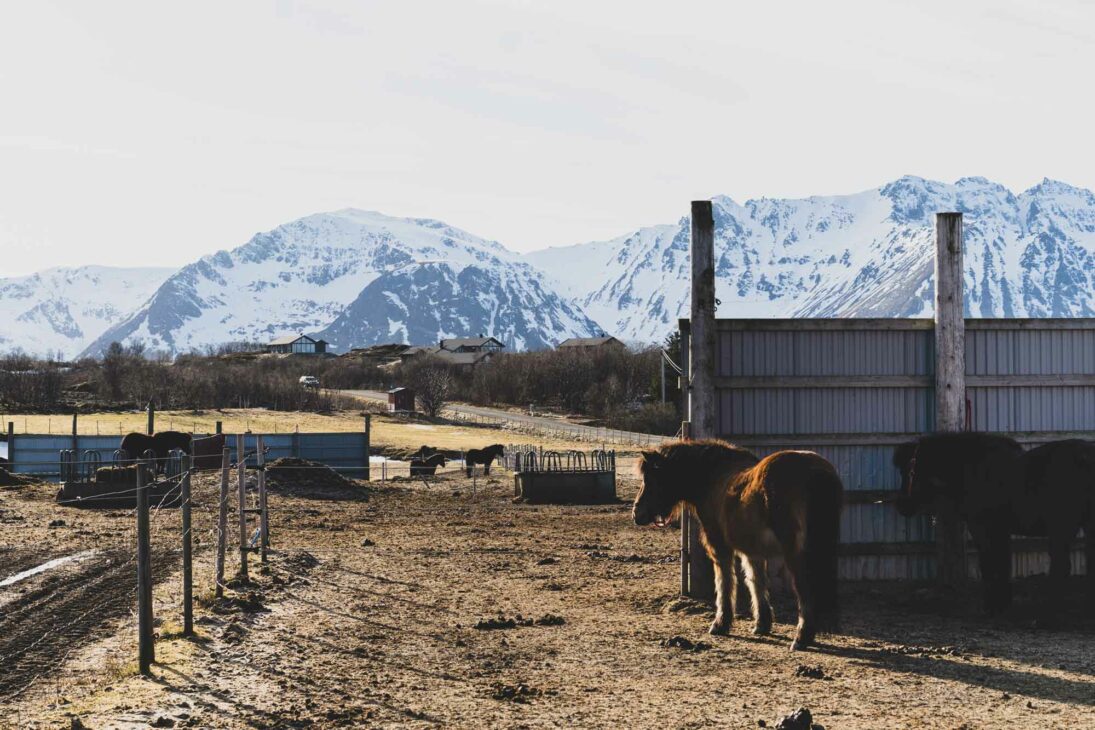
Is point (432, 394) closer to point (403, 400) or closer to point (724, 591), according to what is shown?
point (403, 400)

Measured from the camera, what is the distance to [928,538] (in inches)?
541

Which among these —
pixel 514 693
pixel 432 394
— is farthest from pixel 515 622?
pixel 432 394

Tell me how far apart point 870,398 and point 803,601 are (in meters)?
3.97

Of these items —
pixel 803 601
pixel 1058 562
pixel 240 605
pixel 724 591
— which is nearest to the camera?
pixel 803 601

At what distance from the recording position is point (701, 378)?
43.9 feet

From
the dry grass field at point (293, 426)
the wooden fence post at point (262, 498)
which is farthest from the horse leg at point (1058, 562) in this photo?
the dry grass field at point (293, 426)

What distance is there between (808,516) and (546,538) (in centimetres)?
1042

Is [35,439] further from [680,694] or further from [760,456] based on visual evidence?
[680,694]

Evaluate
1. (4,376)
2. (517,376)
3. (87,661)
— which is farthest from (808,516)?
(517,376)

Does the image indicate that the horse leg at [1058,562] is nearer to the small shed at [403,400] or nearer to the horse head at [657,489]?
the horse head at [657,489]

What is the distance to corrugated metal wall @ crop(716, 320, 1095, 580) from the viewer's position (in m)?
13.6

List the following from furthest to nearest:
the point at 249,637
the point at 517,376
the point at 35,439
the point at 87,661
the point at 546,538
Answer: the point at 517,376 → the point at 35,439 → the point at 546,538 → the point at 249,637 → the point at 87,661

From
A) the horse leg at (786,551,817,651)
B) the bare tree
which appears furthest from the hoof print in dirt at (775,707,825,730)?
the bare tree

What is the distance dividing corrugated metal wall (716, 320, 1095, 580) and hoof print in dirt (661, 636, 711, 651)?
3.20m
